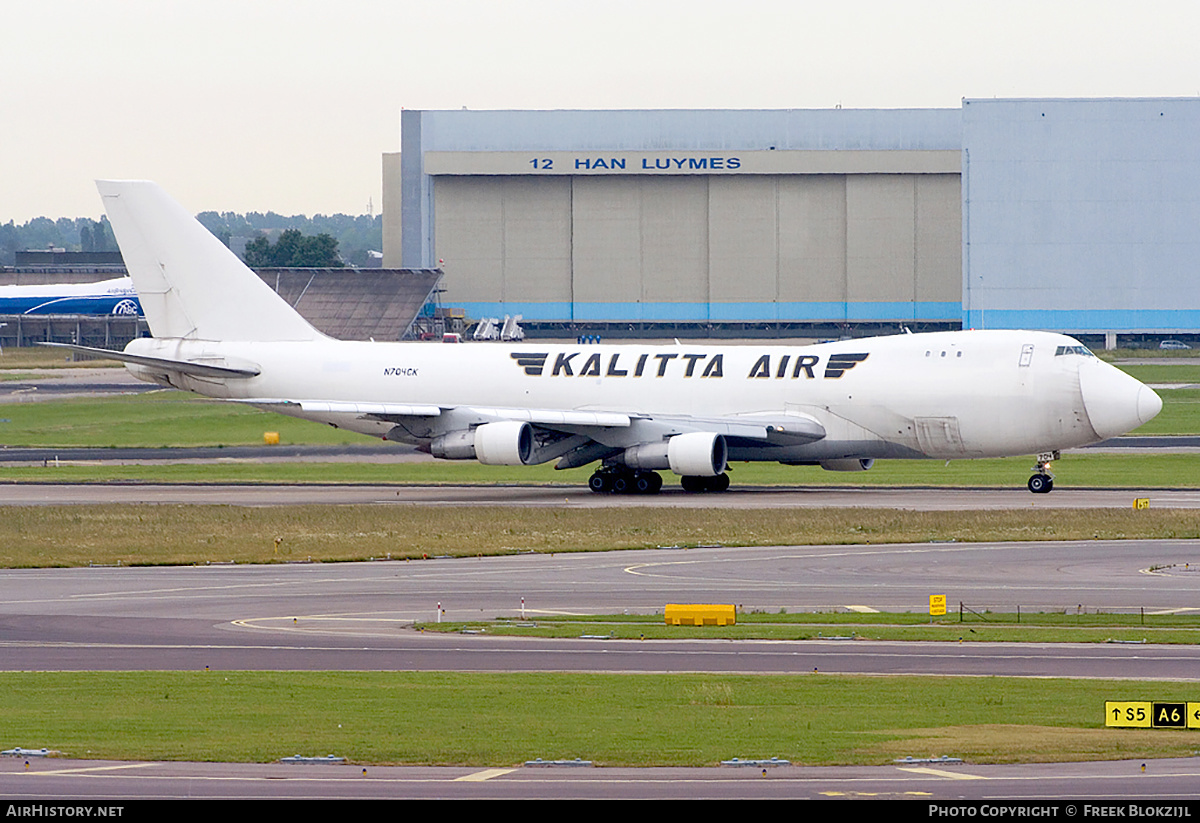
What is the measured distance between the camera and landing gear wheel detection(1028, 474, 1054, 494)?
5562 centimetres

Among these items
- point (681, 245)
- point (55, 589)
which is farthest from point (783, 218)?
point (55, 589)

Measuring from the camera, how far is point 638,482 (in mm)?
58438

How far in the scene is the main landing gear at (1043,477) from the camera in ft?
182


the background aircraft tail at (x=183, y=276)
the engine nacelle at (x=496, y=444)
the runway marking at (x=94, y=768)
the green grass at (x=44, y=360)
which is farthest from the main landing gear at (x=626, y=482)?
the green grass at (x=44, y=360)

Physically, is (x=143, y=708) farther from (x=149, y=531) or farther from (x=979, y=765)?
(x=149, y=531)

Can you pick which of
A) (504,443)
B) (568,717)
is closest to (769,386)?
(504,443)

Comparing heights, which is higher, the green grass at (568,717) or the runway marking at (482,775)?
the runway marking at (482,775)

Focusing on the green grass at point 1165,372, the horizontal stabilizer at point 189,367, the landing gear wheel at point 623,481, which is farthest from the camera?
the green grass at point 1165,372

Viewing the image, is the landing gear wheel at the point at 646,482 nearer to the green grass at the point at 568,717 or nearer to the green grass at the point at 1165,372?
the green grass at the point at 568,717

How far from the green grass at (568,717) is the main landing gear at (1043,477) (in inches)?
1231

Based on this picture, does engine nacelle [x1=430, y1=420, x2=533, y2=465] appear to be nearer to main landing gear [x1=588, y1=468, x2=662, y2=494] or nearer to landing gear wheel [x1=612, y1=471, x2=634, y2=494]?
main landing gear [x1=588, y1=468, x2=662, y2=494]

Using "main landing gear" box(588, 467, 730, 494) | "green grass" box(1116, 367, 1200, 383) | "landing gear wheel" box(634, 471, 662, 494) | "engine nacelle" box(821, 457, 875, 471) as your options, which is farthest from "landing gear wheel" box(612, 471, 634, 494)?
"green grass" box(1116, 367, 1200, 383)

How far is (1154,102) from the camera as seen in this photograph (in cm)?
15600

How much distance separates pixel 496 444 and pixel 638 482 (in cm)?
544
